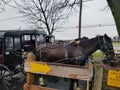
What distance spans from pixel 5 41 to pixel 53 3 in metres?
23.2

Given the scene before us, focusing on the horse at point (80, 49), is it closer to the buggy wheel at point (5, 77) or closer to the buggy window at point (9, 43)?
the buggy wheel at point (5, 77)

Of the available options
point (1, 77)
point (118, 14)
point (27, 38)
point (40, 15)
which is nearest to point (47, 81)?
point (1, 77)

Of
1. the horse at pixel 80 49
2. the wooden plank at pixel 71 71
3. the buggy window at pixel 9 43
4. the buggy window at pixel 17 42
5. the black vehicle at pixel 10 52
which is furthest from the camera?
the buggy window at pixel 17 42

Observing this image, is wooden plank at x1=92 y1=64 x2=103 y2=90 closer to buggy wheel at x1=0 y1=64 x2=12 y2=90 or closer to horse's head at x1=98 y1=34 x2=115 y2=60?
horse's head at x1=98 y1=34 x2=115 y2=60

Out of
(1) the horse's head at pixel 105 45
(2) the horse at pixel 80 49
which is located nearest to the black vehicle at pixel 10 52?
(2) the horse at pixel 80 49

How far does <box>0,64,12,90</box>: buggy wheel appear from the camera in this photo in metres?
9.25

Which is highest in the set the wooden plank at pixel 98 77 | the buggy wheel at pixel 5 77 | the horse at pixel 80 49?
the horse at pixel 80 49

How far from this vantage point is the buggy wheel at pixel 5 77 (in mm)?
9250

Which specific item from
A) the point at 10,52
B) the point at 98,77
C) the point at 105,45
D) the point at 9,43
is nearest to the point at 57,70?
the point at 98,77

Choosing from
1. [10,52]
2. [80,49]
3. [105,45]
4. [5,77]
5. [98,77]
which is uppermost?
[105,45]

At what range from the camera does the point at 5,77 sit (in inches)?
378

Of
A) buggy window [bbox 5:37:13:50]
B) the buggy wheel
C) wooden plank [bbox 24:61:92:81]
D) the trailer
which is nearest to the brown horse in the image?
the buggy wheel

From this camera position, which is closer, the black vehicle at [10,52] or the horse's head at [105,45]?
the horse's head at [105,45]

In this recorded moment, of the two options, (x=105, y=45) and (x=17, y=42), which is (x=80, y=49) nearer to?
(x=105, y=45)
